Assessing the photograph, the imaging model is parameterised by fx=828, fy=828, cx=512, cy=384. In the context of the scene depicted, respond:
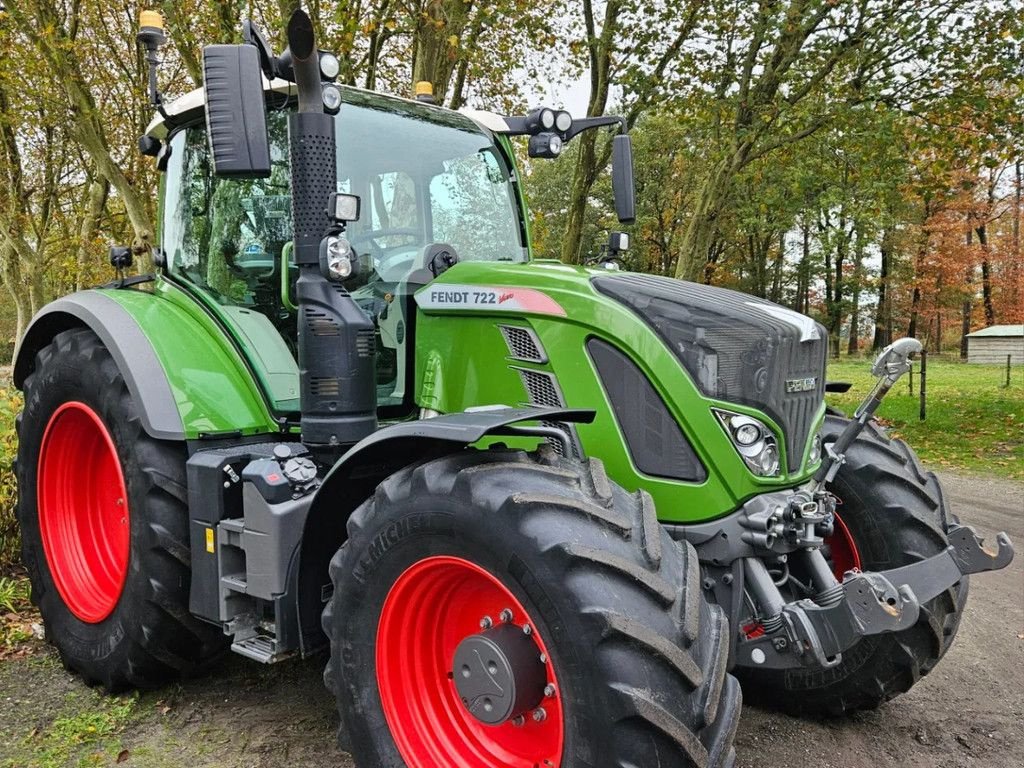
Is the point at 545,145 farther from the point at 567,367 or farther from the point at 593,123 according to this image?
the point at 567,367

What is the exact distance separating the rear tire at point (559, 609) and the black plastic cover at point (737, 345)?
1.76ft

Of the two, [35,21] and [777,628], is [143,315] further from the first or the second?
[35,21]

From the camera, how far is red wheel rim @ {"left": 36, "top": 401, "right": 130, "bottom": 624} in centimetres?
390

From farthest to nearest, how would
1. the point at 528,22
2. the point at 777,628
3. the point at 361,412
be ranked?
the point at 528,22, the point at 361,412, the point at 777,628

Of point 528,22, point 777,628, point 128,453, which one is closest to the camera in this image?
point 777,628

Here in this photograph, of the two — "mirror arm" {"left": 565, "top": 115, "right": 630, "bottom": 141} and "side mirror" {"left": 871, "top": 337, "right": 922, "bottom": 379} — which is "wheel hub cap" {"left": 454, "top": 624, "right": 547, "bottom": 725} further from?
"mirror arm" {"left": 565, "top": 115, "right": 630, "bottom": 141}

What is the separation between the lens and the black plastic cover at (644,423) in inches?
105

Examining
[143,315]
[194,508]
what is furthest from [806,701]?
[143,315]

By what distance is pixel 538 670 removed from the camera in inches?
91.6

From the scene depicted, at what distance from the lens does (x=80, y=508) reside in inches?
159

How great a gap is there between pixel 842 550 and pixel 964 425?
10254mm

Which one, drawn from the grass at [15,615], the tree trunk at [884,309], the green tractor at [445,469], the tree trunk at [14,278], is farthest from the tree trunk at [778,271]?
the grass at [15,615]

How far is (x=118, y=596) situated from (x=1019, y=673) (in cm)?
414

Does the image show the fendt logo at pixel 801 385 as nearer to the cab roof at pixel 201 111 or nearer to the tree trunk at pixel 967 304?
the cab roof at pixel 201 111
